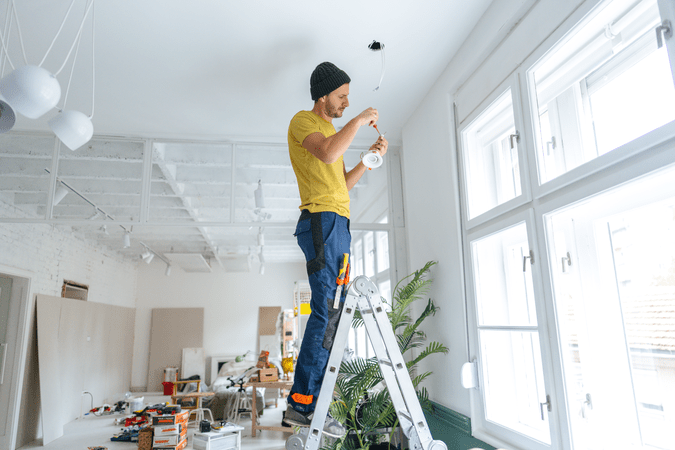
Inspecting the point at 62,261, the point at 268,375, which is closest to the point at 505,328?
the point at 268,375

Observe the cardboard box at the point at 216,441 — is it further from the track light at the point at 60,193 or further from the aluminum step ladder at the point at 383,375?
the aluminum step ladder at the point at 383,375

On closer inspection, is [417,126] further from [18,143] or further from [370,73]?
[18,143]

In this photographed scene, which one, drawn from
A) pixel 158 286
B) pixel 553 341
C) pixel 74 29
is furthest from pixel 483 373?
pixel 158 286

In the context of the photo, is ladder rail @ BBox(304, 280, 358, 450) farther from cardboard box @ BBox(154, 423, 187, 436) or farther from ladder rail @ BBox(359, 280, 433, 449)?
cardboard box @ BBox(154, 423, 187, 436)

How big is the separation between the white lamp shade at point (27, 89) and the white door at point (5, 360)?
5.19 metres

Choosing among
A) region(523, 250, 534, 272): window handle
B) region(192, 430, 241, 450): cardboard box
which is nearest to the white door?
region(192, 430, 241, 450): cardboard box

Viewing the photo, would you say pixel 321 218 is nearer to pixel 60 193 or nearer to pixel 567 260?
pixel 567 260

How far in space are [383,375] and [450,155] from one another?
175cm

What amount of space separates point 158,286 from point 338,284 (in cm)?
1085

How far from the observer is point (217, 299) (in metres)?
11.8

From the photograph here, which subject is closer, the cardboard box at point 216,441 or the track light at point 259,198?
the track light at point 259,198

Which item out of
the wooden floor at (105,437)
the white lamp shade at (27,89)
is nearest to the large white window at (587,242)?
the white lamp shade at (27,89)

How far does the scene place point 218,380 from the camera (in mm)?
9594

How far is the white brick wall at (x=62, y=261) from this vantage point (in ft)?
19.0
